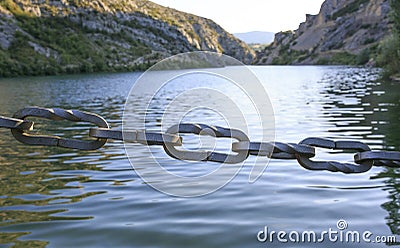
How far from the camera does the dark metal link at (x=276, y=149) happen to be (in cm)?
342

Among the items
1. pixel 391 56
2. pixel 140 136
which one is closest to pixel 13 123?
pixel 140 136

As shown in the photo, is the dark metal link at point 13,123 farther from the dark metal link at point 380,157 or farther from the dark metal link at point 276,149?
the dark metal link at point 380,157

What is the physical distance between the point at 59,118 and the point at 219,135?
1.23 metres

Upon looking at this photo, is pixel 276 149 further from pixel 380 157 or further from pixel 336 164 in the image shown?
pixel 380 157

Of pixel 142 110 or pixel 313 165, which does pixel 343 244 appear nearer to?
pixel 313 165

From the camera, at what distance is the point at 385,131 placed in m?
17.5

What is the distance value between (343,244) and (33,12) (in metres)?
204

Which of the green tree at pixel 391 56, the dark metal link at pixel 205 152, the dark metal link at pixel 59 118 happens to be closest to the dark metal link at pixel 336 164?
the dark metal link at pixel 205 152

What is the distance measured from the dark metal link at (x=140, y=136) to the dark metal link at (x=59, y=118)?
0.33 feet

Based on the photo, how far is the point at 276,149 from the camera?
3447 mm

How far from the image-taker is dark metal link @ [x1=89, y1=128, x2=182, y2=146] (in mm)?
3512

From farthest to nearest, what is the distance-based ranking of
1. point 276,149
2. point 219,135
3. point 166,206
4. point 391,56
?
point 391,56 → point 166,206 → point 219,135 → point 276,149

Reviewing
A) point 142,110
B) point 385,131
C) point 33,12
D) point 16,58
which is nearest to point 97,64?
point 16,58

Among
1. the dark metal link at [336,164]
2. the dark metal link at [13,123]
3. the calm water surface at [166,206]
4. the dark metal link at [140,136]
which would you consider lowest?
the calm water surface at [166,206]
